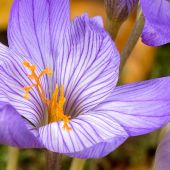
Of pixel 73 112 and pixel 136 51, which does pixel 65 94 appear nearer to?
pixel 73 112

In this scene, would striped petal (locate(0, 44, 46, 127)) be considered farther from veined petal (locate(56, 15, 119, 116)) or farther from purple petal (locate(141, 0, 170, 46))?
purple petal (locate(141, 0, 170, 46))

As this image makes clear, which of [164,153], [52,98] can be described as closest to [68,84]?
[52,98]

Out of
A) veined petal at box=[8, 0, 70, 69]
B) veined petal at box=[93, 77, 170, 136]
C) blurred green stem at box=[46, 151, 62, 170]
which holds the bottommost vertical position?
blurred green stem at box=[46, 151, 62, 170]

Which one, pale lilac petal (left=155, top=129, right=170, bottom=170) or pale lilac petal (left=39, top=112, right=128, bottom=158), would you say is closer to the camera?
pale lilac petal (left=39, top=112, right=128, bottom=158)

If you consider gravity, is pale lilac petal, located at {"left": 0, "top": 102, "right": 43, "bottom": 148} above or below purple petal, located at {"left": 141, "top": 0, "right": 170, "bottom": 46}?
below

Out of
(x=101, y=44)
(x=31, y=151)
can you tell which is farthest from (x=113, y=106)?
(x=31, y=151)

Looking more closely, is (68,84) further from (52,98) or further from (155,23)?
(155,23)

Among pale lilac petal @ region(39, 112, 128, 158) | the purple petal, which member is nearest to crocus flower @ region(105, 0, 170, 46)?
the purple petal
